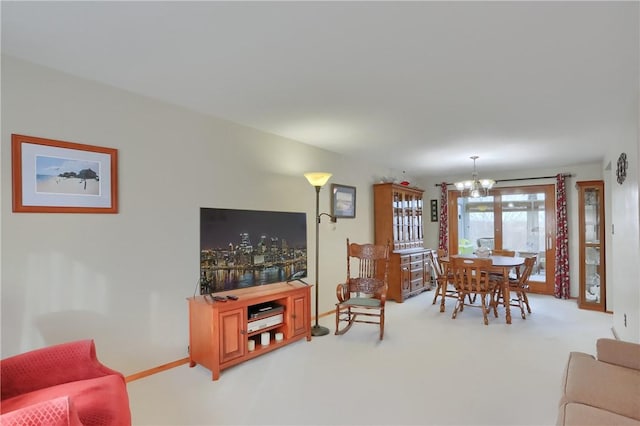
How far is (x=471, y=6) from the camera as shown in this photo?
64.4 inches

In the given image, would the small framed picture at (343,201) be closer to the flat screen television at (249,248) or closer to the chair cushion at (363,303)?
the flat screen television at (249,248)

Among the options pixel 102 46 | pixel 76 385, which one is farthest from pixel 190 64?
pixel 76 385

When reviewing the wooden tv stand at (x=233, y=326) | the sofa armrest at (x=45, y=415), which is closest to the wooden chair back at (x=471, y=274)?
the wooden tv stand at (x=233, y=326)

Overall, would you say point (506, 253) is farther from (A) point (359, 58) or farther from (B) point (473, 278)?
(A) point (359, 58)

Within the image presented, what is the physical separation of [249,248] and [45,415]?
2438 mm

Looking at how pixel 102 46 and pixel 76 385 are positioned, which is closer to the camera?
pixel 76 385

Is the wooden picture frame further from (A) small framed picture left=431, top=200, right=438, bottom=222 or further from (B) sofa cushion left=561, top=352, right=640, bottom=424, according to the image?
(B) sofa cushion left=561, top=352, right=640, bottom=424

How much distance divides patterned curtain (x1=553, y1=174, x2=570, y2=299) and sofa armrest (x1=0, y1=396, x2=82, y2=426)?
6.92 meters

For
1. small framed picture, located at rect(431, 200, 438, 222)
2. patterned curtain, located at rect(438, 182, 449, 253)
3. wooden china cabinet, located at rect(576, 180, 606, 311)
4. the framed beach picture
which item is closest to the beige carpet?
wooden china cabinet, located at rect(576, 180, 606, 311)

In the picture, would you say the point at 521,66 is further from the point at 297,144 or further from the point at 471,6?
the point at 297,144

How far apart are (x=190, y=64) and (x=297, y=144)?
7.04 feet

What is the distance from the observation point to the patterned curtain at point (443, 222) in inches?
280

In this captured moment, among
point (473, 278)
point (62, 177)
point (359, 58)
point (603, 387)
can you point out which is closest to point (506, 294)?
point (473, 278)

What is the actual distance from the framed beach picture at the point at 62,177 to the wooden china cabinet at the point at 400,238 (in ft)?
13.5
